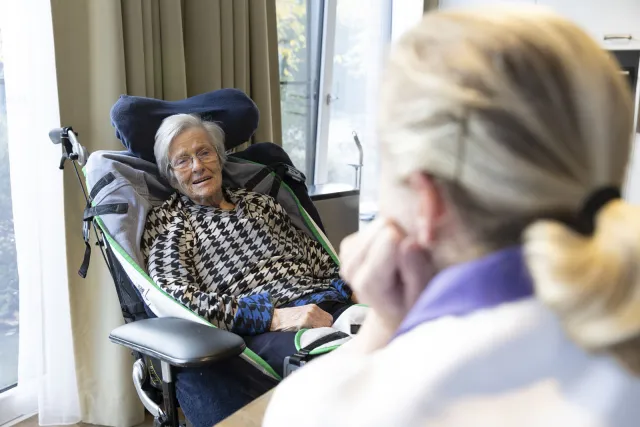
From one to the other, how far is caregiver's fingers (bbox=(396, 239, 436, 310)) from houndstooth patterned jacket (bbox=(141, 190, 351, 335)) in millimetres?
1014

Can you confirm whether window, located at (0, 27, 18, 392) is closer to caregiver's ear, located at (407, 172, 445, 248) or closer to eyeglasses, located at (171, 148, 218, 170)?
eyeglasses, located at (171, 148, 218, 170)

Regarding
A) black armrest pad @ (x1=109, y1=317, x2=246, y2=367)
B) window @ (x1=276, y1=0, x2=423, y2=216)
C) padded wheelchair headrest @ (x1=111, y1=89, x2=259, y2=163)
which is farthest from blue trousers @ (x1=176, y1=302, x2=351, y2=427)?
window @ (x1=276, y1=0, x2=423, y2=216)

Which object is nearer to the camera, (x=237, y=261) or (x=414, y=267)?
(x=414, y=267)

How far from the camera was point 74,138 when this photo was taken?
171 cm

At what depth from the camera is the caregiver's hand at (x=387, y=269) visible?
0.63m

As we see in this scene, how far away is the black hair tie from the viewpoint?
0.52 meters

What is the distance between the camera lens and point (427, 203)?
1.86ft

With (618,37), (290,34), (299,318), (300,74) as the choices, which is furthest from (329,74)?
(299,318)

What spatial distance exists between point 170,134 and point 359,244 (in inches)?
53.5

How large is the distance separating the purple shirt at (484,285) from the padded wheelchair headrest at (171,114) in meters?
1.50

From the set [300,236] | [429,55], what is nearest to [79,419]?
[300,236]

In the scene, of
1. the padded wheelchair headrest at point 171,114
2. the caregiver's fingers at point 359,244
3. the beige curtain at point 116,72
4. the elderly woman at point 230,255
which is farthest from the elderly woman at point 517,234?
the beige curtain at point 116,72

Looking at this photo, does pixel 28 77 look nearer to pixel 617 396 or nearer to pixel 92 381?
pixel 92 381

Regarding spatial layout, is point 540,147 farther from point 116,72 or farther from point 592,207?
point 116,72
